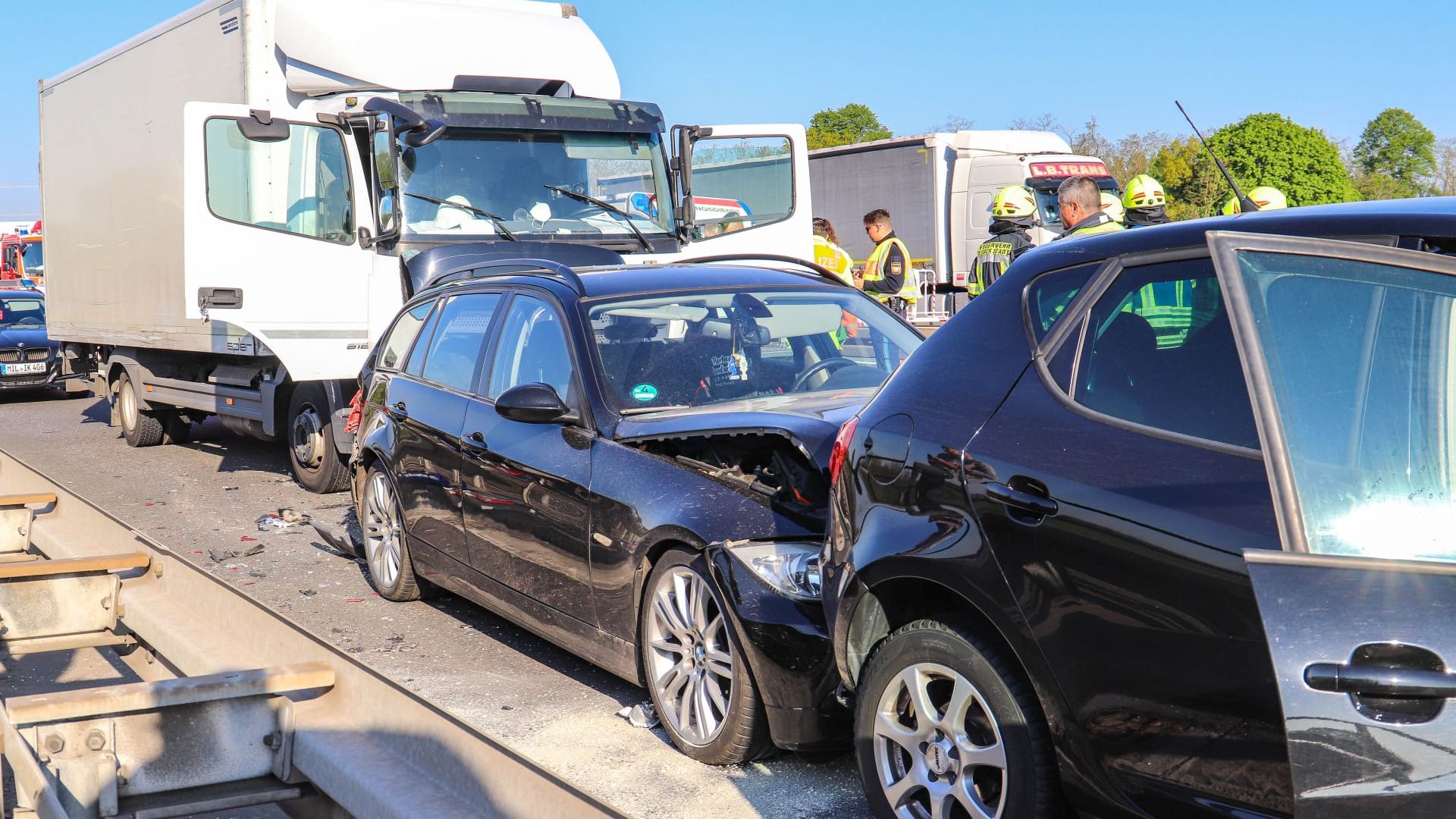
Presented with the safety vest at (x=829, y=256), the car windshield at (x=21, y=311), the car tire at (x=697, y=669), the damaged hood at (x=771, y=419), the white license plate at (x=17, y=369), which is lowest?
the car tire at (x=697, y=669)

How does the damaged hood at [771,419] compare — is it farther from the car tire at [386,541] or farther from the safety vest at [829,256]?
the safety vest at [829,256]

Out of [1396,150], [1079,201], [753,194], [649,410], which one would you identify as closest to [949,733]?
[649,410]

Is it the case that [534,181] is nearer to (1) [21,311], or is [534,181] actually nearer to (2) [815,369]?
(2) [815,369]

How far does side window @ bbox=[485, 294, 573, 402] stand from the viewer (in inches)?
224

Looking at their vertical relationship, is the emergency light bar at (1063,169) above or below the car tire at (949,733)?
above

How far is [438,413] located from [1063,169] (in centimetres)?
1957

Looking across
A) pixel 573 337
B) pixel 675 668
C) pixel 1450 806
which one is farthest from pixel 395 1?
pixel 1450 806

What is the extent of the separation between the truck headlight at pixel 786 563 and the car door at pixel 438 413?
208cm

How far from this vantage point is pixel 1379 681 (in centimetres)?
220

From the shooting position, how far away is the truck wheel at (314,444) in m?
10.8

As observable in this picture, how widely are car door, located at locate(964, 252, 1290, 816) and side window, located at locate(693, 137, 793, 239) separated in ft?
25.3

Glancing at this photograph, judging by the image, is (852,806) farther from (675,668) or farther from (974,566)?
(974,566)

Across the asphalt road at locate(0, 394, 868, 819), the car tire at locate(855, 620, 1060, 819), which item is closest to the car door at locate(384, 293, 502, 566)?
the asphalt road at locate(0, 394, 868, 819)

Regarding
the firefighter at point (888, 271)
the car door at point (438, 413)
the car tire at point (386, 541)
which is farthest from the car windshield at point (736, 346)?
the firefighter at point (888, 271)
